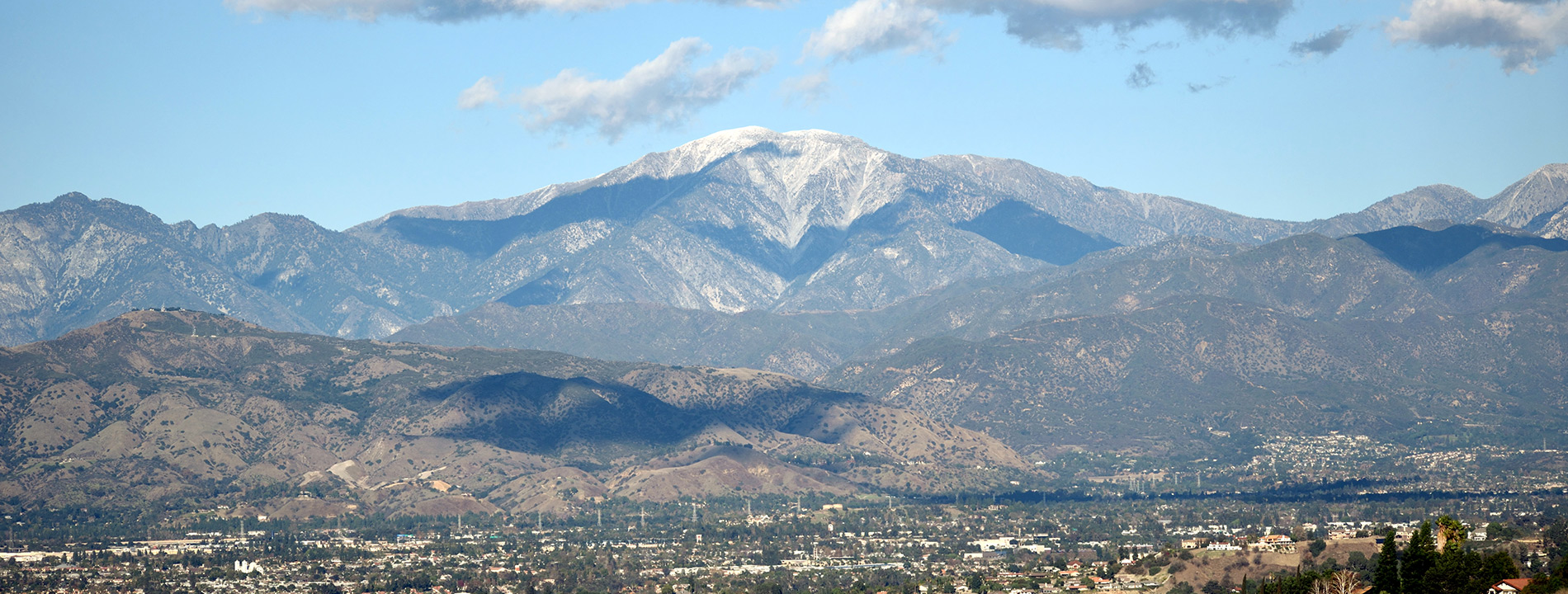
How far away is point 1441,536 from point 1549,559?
24.7m

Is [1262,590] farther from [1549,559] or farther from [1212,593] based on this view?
[1549,559]

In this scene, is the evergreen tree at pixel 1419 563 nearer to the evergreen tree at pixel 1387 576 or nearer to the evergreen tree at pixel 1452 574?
the evergreen tree at pixel 1452 574

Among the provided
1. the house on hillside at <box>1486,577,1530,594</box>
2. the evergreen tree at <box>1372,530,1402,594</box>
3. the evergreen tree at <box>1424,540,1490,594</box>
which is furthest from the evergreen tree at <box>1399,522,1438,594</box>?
the house on hillside at <box>1486,577,1530,594</box>

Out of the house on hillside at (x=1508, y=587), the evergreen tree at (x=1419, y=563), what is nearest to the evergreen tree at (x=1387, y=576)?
the evergreen tree at (x=1419, y=563)

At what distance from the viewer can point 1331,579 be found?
167m

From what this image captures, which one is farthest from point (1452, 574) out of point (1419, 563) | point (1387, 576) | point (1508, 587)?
point (1387, 576)

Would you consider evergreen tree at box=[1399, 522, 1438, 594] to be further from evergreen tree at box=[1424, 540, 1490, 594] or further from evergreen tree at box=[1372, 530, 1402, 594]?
evergreen tree at box=[1372, 530, 1402, 594]

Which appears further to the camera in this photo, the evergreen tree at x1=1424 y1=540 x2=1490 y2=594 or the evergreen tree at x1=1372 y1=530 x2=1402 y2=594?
the evergreen tree at x1=1372 y1=530 x2=1402 y2=594

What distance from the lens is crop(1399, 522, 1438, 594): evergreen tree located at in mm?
157250

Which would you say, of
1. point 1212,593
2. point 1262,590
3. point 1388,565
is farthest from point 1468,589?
point 1212,593

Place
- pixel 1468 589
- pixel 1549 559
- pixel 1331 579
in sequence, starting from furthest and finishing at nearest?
pixel 1549 559 < pixel 1331 579 < pixel 1468 589

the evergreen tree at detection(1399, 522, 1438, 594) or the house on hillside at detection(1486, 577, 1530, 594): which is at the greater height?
the evergreen tree at detection(1399, 522, 1438, 594)

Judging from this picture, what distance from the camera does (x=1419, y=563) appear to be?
159 metres

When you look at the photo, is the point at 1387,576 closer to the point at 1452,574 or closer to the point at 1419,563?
the point at 1419,563
